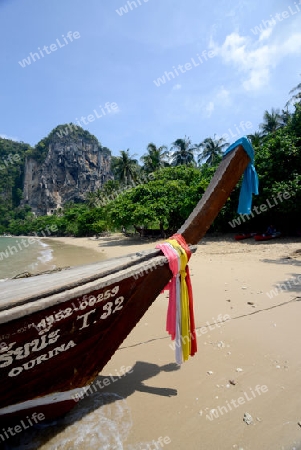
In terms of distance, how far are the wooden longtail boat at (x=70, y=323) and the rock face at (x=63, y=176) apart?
3639 inches

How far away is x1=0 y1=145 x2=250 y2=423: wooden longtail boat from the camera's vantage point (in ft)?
6.23

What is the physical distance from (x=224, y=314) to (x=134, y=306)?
290 centimetres

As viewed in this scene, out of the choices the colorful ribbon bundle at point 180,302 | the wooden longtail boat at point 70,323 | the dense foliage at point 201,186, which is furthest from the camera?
the dense foliage at point 201,186

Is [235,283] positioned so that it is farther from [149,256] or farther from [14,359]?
[14,359]

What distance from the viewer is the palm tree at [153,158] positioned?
36.1m

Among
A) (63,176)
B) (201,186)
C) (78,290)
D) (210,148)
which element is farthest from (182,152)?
(63,176)

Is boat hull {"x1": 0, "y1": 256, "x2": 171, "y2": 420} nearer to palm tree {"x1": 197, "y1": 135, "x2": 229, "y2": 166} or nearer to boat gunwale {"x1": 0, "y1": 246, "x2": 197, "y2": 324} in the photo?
boat gunwale {"x1": 0, "y1": 246, "x2": 197, "y2": 324}

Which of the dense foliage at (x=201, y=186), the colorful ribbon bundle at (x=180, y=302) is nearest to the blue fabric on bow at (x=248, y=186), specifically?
the colorful ribbon bundle at (x=180, y=302)

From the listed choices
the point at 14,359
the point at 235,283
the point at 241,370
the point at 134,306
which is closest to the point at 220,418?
the point at 241,370

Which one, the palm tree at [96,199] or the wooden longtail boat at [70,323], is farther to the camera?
the palm tree at [96,199]

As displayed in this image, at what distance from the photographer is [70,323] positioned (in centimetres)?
214

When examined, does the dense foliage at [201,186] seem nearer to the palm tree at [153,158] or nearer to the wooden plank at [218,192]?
the palm tree at [153,158]

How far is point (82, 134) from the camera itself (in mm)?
100000

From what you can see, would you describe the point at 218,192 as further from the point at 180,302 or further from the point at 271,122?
the point at 271,122
